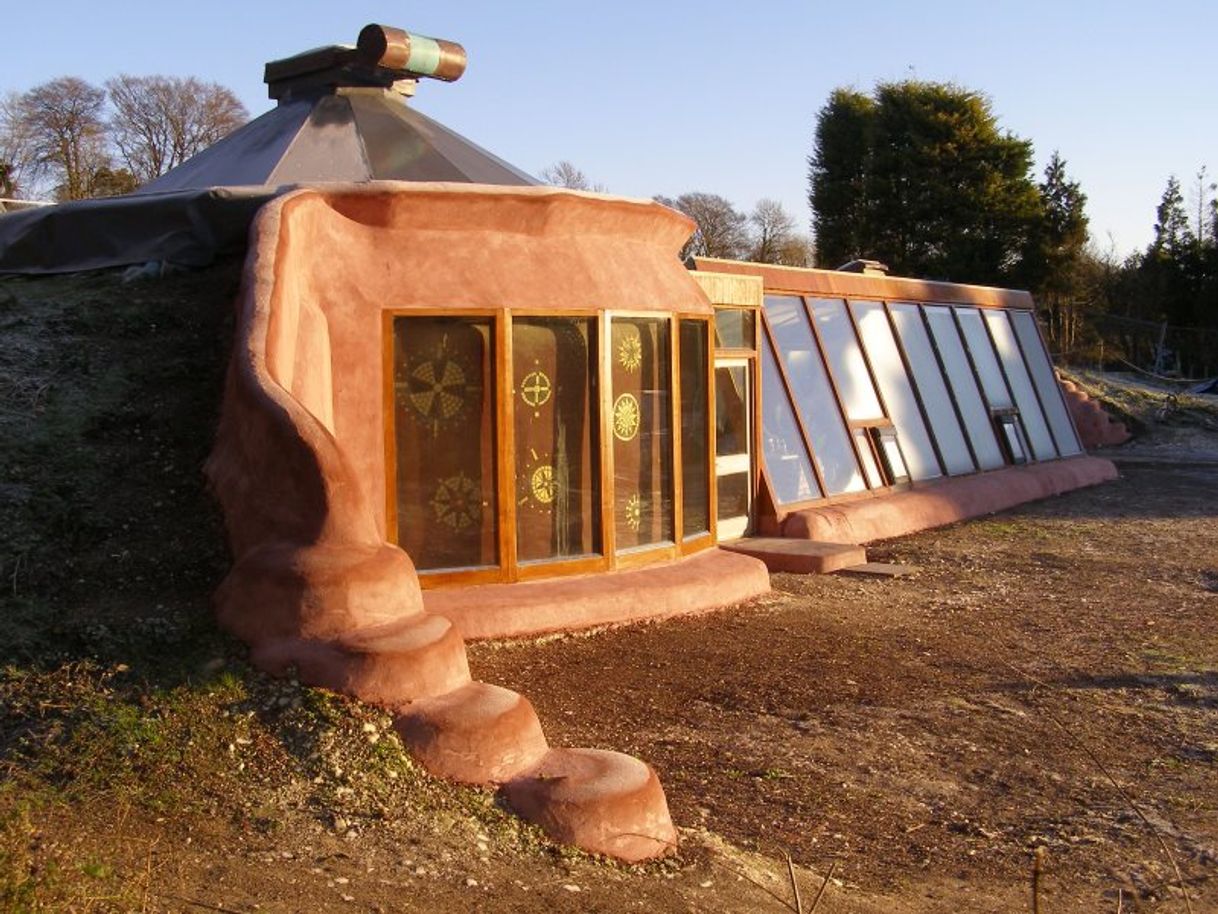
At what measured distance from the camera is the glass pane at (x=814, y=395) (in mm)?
13969

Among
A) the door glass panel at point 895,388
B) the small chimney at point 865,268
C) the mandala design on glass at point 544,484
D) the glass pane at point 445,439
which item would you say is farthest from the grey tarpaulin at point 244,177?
the small chimney at point 865,268

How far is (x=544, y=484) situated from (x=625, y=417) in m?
0.92

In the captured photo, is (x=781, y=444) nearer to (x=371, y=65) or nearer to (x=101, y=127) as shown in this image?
(x=371, y=65)

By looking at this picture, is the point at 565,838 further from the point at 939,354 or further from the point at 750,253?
the point at 750,253

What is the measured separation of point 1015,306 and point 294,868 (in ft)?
56.4

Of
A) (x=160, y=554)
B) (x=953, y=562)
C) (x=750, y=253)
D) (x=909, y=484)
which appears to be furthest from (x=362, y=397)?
(x=750, y=253)

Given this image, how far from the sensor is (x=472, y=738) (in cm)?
561

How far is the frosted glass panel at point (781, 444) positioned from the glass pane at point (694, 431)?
2.35m

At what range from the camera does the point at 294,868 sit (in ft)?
15.3

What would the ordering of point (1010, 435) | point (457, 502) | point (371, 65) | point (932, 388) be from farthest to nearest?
point (1010, 435) < point (932, 388) < point (371, 65) < point (457, 502)

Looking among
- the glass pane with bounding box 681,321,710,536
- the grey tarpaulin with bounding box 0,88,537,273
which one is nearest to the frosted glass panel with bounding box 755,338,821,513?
the glass pane with bounding box 681,321,710,536

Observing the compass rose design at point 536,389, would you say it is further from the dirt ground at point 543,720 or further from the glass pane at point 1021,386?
the glass pane at point 1021,386

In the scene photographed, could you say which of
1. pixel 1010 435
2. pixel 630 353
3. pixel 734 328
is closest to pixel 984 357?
pixel 1010 435

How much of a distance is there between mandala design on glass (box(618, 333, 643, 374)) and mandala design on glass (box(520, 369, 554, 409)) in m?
0.72
